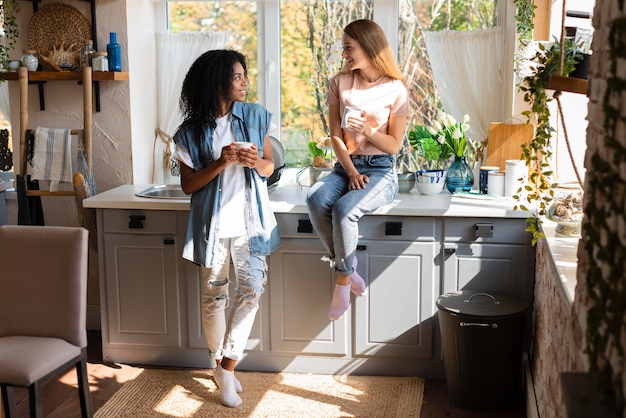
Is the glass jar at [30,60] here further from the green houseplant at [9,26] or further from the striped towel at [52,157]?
the striped towel at [52,157]

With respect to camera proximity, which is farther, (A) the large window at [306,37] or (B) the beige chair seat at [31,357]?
(A) the large window at [306,37]

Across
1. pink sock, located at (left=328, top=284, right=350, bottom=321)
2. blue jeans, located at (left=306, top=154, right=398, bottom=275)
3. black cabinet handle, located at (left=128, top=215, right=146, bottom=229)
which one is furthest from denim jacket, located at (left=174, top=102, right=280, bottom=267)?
black cabinet handle, located at (left=128, top=215, right=146, bottom=229)

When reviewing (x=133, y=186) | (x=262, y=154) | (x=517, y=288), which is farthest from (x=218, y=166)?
(x=517, y=288)

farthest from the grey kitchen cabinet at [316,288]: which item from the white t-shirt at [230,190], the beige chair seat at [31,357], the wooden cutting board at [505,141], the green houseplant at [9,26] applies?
the green houseplant at [9,26]

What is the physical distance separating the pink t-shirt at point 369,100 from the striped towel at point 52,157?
4.67 ft

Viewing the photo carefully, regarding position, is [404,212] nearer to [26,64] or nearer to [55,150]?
[55,150]

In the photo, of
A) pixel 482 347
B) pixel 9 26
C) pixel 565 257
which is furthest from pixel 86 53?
pixel 565 257

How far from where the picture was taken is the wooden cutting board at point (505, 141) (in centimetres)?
389

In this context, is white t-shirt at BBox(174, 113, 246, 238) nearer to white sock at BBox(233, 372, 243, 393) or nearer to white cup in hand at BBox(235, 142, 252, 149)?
white cup in hand at BBox(235, 142, 252, 149)

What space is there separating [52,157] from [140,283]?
819 millimetres

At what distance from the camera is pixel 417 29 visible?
13.8 feet

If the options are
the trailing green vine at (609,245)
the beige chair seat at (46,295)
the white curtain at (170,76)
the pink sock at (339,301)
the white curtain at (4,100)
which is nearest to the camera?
the trailing green vine at (609,245)

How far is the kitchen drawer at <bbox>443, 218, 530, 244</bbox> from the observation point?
3.47 meters

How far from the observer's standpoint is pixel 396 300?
11.9 feet
